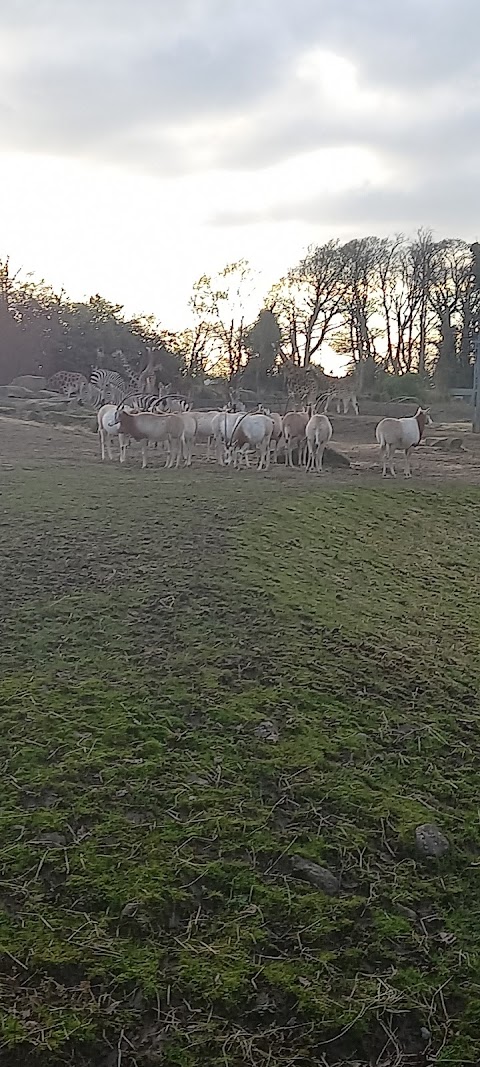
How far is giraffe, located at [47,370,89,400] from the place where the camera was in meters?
34.8

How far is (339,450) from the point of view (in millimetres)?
18234

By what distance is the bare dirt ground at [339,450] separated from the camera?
13461mm

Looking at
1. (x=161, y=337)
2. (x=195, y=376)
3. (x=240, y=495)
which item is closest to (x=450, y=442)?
(x=240, y=495)

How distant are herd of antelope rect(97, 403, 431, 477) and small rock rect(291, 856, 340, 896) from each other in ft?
31.5

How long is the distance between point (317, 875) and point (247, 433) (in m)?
11.0

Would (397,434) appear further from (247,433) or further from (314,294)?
(314,294)

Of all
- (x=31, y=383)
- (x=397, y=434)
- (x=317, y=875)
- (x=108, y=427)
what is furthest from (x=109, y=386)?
(x=317, y=875)

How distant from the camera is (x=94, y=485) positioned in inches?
434

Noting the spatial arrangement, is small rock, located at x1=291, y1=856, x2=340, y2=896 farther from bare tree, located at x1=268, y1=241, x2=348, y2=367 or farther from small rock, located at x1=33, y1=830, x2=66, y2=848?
bare tree, located at x1=268, y1=241, x2=348, y2=367

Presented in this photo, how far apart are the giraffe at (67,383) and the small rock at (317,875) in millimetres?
31692

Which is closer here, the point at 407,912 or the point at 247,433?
the point at 407,912

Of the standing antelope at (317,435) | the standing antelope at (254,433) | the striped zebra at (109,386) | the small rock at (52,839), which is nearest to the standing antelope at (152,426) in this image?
the standing antelope at (254,433)

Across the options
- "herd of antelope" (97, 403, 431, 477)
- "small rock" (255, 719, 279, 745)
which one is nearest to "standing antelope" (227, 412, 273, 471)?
"herd of antelope" (97, 403, 431, 477)

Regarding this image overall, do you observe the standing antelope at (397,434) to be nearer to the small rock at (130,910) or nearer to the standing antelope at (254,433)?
the standing antelope at (254,433)
